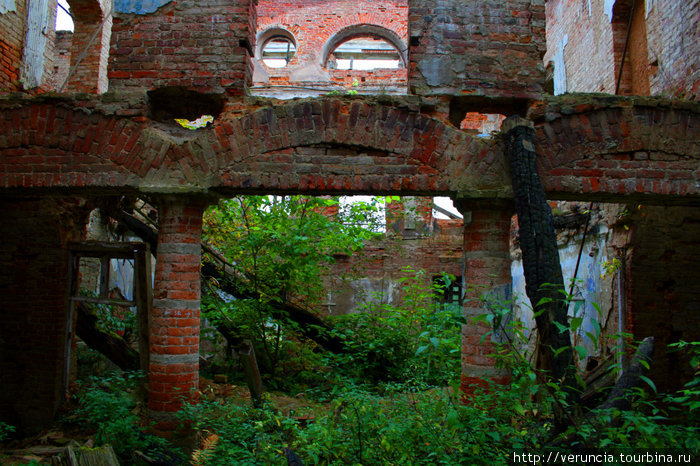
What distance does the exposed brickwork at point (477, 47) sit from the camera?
18.1ft

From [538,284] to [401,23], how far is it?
15.7 meters

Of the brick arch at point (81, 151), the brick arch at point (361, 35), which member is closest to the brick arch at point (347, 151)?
the brick arch at point (81, 151)

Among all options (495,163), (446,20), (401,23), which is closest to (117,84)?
(446,20)

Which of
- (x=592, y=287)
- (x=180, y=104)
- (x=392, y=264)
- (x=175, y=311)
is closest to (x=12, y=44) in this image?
(x=180, y=104)

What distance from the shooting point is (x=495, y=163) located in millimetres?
5312

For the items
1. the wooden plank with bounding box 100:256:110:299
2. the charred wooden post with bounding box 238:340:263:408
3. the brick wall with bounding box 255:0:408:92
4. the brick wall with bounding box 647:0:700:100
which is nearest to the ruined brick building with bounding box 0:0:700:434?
the charred wooden post with bounding box 238:340:263:408

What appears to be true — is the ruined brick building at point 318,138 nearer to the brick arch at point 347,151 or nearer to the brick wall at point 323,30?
the brick arch at point 347,151

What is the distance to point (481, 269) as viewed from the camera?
5.32 m

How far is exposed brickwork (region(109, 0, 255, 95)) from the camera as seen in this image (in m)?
5.56

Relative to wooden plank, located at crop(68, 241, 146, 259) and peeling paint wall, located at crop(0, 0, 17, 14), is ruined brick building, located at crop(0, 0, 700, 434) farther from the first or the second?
peeling paint wall, located at crop(0, 0, 17, 14)

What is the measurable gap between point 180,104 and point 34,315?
3.85 m

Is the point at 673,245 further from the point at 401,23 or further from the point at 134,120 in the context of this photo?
the point at 401,23

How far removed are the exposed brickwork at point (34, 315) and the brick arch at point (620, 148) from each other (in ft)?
21.3

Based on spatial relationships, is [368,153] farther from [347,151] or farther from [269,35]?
[269,35]
